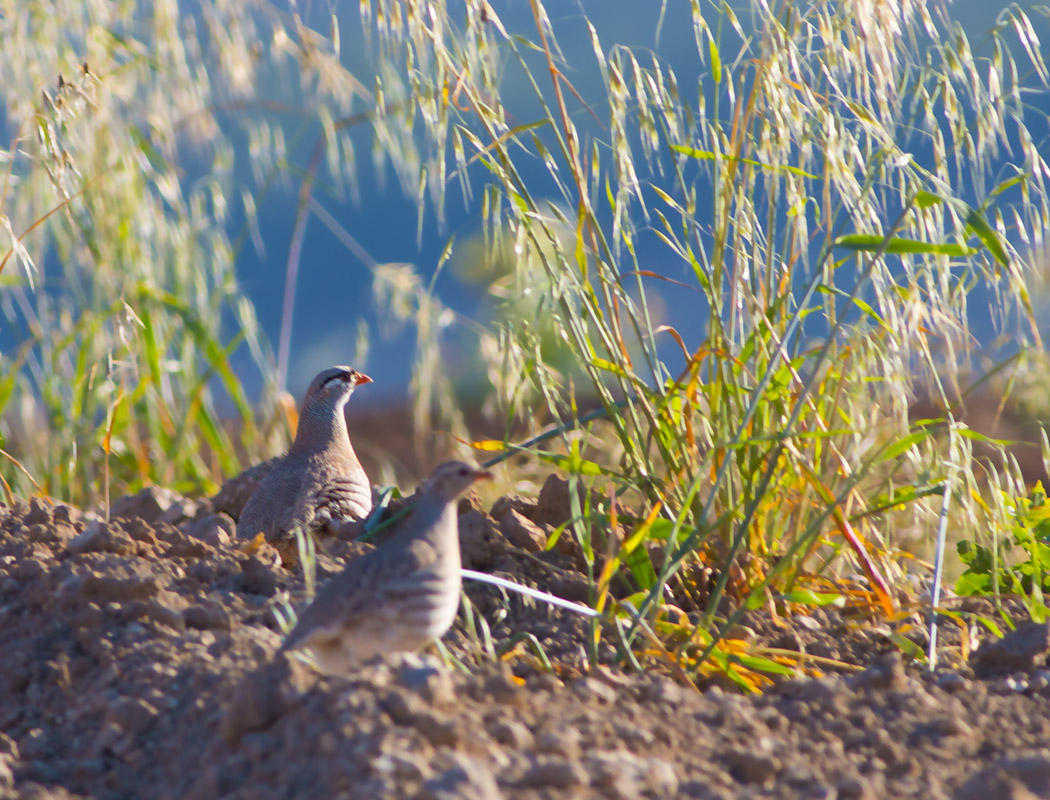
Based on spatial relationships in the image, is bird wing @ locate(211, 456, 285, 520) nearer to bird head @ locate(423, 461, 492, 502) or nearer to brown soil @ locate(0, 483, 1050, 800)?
brown soil @ locate(0, 483, 1050, 800)

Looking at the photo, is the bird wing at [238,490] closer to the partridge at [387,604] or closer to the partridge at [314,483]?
the partridge at [314,483]

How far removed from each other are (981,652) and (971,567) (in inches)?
26.7

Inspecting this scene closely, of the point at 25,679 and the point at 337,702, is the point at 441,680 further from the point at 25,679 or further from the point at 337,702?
the point at 25,679

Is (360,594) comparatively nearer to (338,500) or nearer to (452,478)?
(452,478)

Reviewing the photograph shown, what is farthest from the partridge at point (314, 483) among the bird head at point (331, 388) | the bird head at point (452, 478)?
the bird head at point (452, 478)

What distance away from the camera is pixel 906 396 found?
2939 mm

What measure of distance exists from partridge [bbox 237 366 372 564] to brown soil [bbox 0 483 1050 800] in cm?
44

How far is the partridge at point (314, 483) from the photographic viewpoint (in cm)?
339

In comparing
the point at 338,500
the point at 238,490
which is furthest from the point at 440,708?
the point at 238,490

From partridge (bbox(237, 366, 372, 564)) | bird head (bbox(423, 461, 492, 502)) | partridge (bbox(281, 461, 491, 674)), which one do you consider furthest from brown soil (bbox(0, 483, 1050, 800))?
partridge (bbox(237, 366, 372, 564))

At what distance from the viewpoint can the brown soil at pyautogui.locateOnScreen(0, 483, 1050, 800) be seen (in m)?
1.68

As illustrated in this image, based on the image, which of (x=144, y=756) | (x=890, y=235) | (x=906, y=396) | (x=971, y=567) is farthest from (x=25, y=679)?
(x=971, y=567)

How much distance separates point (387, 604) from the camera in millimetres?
1931

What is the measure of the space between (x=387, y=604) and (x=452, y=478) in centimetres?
31
